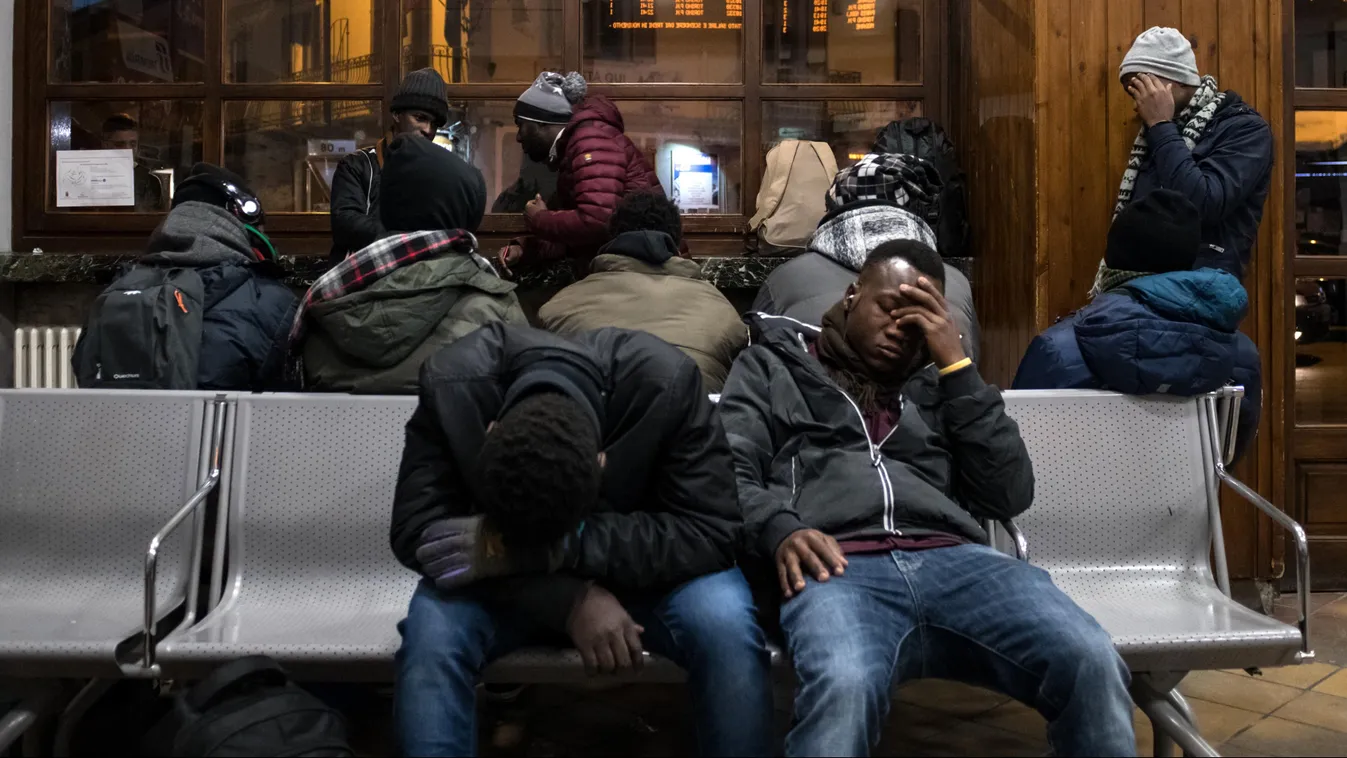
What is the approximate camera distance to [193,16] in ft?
17.9

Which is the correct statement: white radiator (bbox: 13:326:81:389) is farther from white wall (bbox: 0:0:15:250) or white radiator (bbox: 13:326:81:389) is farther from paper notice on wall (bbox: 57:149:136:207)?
paper notice on wall (bbox: 57:149:136:207)

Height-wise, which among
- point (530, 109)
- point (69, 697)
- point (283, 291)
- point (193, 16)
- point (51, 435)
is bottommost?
point (69, 697)

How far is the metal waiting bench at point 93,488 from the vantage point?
3256mm

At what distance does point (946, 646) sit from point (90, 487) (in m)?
2.33

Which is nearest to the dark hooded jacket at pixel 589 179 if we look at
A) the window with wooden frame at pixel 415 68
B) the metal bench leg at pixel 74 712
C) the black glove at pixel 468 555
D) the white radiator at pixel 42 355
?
the window with wooden frame at pixel 415 68

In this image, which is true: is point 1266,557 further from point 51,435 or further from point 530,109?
point 51,435

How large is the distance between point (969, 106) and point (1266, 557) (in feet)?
7.36

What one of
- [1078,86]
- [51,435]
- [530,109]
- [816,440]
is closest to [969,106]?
[1078,86]

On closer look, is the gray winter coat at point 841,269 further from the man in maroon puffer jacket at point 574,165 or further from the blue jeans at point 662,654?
the blue jeans at point 662,654

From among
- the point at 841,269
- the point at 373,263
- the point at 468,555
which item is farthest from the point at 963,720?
the point at 373,263

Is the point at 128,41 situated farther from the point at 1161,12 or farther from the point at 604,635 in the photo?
the point at 1161,12

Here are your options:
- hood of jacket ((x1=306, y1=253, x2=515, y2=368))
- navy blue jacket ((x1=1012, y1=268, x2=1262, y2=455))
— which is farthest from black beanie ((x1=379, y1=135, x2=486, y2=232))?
navy blue jacket ((x1=1012, y1=268, x2=1262, y2=455))

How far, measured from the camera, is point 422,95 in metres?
4.61

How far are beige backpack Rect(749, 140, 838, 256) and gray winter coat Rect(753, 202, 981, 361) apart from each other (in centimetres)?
110
